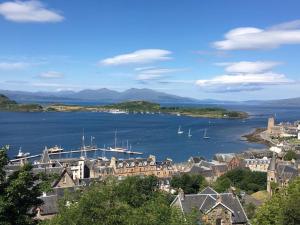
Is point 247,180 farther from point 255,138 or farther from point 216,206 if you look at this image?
point 255,138

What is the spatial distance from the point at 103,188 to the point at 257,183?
178 feet

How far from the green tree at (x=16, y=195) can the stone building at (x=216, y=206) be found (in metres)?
19.9

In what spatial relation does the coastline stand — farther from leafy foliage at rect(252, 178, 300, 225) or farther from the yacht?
leafy foliage at rect(252, 178, 300, 225)

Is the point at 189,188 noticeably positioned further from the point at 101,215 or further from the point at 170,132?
the point at 170,132

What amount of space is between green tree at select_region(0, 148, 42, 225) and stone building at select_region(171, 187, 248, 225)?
1987cm

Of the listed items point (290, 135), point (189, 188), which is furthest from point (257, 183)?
point (290, 135)

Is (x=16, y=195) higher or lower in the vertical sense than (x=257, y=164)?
higher

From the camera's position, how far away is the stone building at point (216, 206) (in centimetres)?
3838

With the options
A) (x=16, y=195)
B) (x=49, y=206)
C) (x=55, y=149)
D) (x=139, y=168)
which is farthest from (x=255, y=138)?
(x=16, y=195)

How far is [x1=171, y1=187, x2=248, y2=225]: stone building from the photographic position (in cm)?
3838

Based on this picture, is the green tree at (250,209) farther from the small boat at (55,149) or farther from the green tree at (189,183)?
the small boat at (55,149)

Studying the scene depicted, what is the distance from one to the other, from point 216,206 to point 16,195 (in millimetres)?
23343

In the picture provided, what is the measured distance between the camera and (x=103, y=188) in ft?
68.7

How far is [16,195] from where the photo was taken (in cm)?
1889
